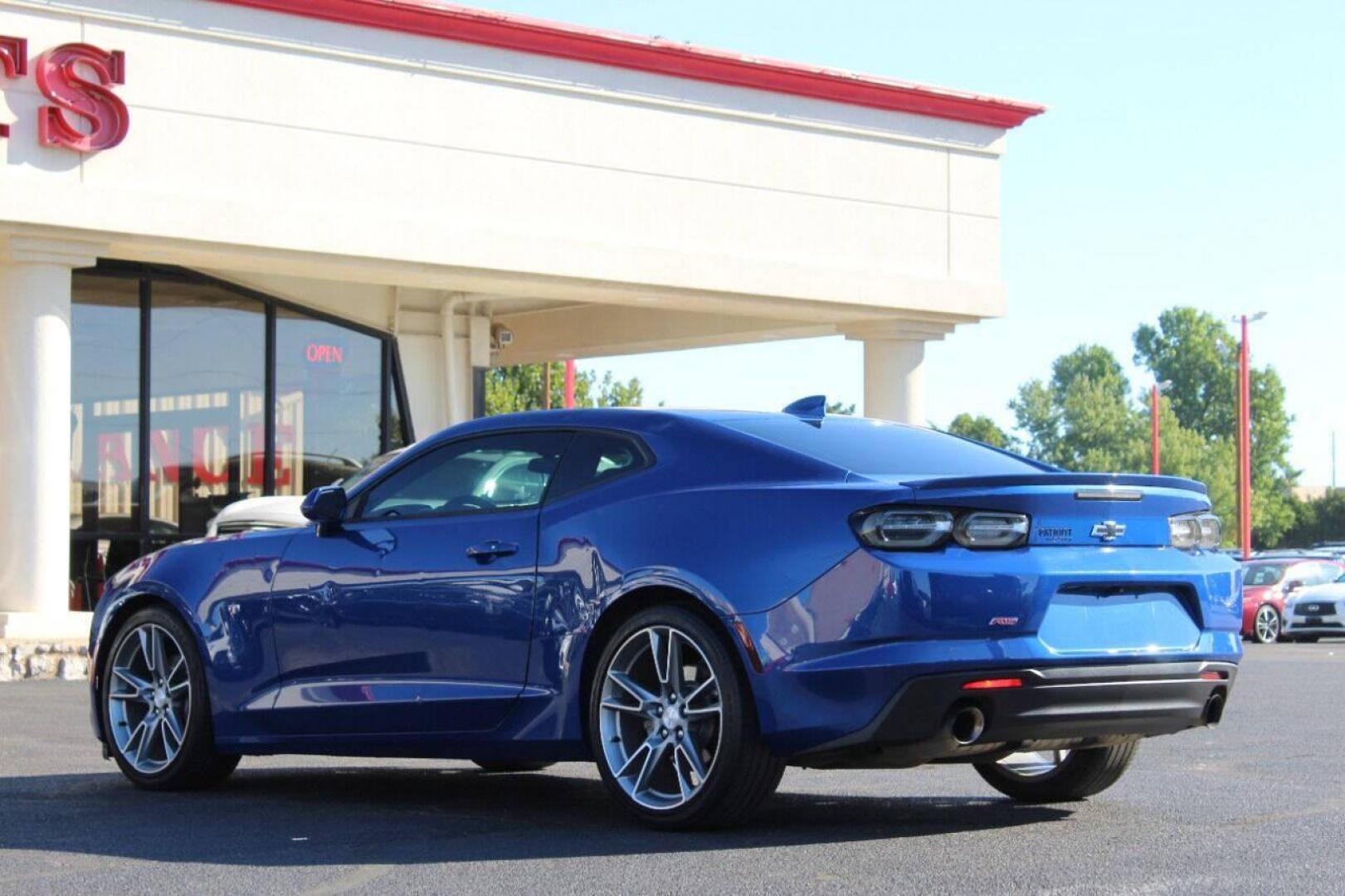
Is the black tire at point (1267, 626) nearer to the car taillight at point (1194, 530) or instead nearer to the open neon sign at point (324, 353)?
the open neon sign at point (324, 353)

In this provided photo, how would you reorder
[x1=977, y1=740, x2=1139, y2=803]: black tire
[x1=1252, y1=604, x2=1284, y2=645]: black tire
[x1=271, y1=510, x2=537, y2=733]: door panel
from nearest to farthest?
[x1=271, y1=510, x2=537, y2=733]: door panel < [x1=977, y1=740, x2=1139, y2=803]: black tire < [x1=1252, y1=604, x2=1284, y2=645]: black tire

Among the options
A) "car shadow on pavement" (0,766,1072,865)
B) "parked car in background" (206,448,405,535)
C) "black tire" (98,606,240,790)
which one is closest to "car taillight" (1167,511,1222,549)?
"car shadow on pavement" (0,766,1072,865)

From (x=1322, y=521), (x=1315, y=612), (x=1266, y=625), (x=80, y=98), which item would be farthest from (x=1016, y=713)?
(x=1322, y=521)

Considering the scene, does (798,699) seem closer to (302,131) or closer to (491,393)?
(302,131)

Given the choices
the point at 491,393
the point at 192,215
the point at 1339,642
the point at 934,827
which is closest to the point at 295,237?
the point at 192,215

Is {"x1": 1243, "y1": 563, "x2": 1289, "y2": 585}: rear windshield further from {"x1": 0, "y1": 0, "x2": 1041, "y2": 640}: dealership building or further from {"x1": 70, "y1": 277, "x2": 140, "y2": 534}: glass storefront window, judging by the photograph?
{"x1": 70, "y1": 277, "x2": 140, "y2": 534}: glass storefront window

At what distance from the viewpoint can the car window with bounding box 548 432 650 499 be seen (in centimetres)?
746

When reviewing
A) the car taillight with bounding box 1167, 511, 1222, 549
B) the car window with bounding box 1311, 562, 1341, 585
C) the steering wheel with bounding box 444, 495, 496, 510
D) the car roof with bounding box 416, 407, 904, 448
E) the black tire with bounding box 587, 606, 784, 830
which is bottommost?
Result: the car window with bounding box 1311, 562, 1341, 585

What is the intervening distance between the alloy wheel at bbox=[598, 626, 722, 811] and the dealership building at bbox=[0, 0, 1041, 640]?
12368 mm

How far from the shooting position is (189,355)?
22.1 metres

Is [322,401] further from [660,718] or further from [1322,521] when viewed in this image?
[1322,521]

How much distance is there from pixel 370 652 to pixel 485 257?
44.0 ft

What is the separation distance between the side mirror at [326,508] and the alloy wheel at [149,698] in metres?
0.90

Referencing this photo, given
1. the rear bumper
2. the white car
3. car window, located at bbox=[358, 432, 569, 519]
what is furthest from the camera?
the white car
